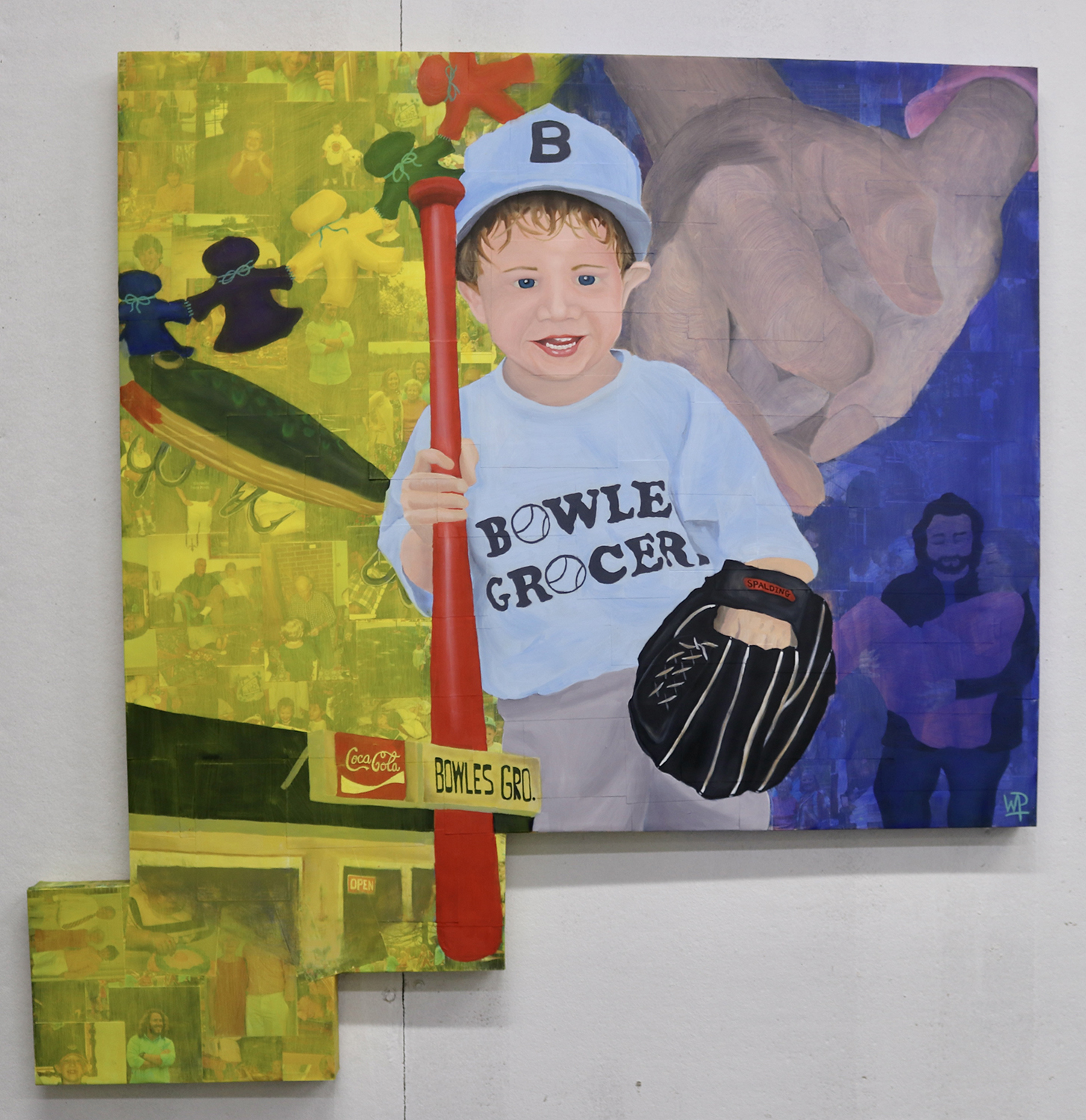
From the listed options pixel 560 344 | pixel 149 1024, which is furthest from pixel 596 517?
pixel 149 1024

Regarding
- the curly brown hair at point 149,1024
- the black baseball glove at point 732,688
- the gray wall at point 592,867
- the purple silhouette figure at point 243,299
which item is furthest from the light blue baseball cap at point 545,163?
the curly brown hair at point 149,1024

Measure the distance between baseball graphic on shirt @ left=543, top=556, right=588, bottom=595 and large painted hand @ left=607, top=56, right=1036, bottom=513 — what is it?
1.38ft

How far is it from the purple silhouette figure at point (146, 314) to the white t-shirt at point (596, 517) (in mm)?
488

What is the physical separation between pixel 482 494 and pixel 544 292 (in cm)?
40

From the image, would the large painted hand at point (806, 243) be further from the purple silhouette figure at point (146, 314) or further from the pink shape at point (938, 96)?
the purple silhouette figure at point (146, 314)

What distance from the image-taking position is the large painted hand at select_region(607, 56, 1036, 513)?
1.66 m

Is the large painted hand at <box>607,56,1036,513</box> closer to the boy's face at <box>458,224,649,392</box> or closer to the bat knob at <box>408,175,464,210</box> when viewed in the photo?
the boy's face at <box>458,224,649,392</box>

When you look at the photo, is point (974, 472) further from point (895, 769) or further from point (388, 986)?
point (388, 986)

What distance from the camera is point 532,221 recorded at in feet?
5.41

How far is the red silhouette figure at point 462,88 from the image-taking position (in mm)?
1629

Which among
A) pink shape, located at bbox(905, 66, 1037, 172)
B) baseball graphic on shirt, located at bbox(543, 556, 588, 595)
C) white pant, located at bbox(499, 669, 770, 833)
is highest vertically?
pink shape, located at bbox(905, 66, 1037, 172)

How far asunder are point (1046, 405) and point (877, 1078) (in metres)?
1.37

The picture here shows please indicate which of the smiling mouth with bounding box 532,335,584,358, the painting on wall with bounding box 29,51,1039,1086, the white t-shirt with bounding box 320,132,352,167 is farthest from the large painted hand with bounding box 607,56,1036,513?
the white t-shirt with bounding box 320,132,352,167

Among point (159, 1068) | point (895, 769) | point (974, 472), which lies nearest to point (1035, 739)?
point (895, 769)
